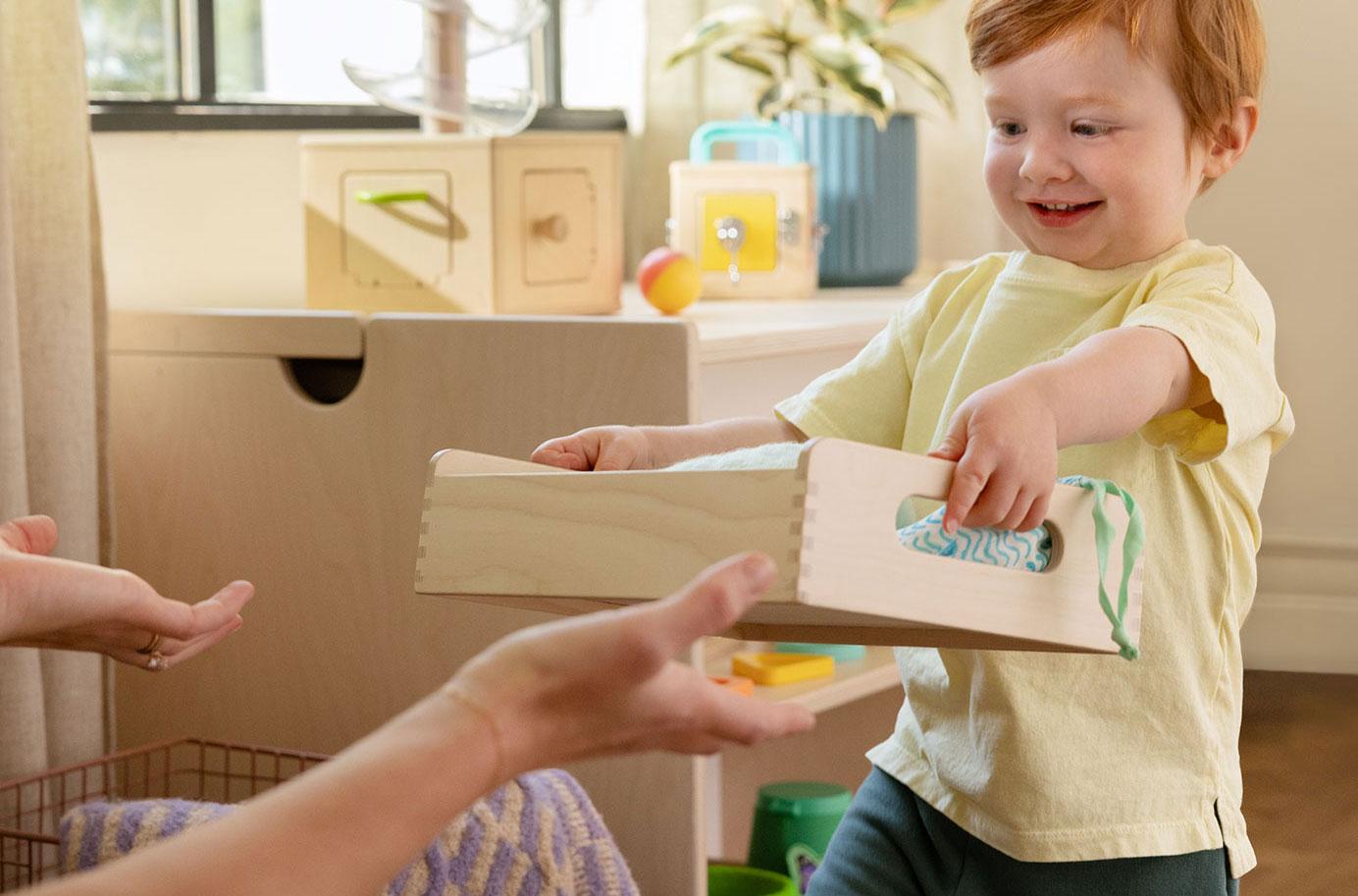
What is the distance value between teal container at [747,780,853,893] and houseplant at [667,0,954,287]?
794mm

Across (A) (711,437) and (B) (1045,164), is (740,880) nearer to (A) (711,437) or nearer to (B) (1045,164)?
(A) (711,437)

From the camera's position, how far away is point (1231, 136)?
3.34 ft

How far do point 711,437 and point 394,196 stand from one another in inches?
29.1

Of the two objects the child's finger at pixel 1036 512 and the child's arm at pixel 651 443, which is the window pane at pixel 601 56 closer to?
the child's arm at pixel 651 443

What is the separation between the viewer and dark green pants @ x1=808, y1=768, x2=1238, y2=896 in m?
0.98

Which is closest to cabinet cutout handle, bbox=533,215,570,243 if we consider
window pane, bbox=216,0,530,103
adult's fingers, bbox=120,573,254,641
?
window pane, bbox=216,0,530,103

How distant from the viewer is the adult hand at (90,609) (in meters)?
0.97

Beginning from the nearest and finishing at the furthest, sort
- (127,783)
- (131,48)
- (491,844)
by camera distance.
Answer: (491,844) < (127,783) < (131,48)

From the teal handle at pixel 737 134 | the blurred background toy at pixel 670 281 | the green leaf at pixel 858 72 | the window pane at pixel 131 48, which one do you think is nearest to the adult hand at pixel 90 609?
the blurred background toy at pixel 670 281

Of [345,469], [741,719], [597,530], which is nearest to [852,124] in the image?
[345,469]

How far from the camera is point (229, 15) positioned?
2.22 meters

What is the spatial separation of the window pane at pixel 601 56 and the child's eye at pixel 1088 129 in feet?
5.61

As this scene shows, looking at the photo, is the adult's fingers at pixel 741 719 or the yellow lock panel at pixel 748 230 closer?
the adult's fingers at pixel 741 719

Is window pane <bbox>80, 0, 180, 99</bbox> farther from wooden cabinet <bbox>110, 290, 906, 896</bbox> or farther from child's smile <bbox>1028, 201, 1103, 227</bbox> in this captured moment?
child's smile <bbox>1028, 201, 1103, 227</bbox>
